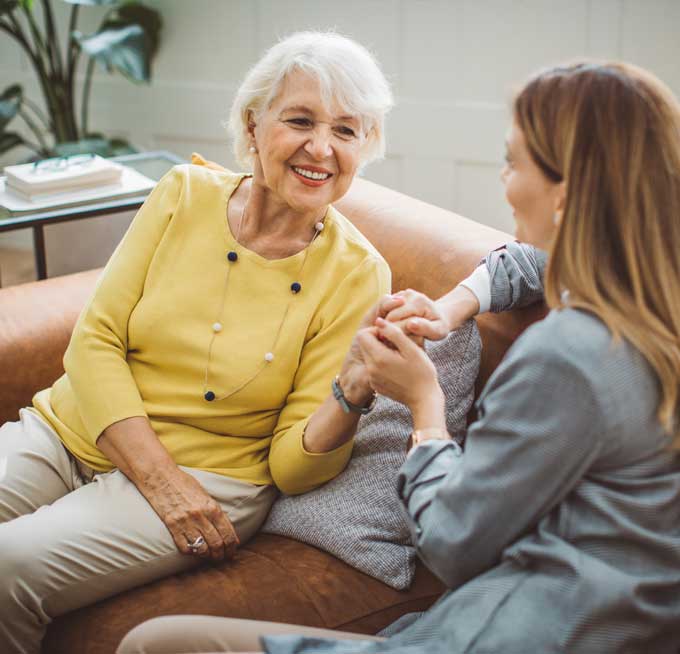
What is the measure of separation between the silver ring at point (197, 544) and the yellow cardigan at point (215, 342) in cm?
15

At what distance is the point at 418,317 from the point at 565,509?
49cm

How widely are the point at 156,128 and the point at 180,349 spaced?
7.67ft

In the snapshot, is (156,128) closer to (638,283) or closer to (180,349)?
(180,349)

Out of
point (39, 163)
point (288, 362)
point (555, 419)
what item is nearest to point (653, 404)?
point (555, 419)

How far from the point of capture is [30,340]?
80.0 inches

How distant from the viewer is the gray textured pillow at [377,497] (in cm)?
159

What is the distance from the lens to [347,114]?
1.71 m

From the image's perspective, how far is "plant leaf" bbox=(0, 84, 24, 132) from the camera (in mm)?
3592

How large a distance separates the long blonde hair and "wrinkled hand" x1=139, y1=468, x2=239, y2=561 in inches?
31.6

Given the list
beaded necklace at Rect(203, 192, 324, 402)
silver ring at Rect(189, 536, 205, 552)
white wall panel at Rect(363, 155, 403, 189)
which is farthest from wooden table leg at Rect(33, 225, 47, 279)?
white wall panel at Rect(363, 155, 403, 189)

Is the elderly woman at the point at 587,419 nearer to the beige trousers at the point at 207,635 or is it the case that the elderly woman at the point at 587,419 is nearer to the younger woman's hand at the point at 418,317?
the beige trousers at the point at 207,635

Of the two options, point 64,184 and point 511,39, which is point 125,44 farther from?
point 511,39

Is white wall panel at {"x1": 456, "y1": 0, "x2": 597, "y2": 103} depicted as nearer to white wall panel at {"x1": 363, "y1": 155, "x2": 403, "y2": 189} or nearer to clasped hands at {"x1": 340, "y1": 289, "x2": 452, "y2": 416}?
white wall panel at {"x1": 363, "y1": 155, "x2": 403, "y2": 189}

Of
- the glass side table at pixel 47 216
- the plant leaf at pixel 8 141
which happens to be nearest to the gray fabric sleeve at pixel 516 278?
the glass side table at pixel 47 216
